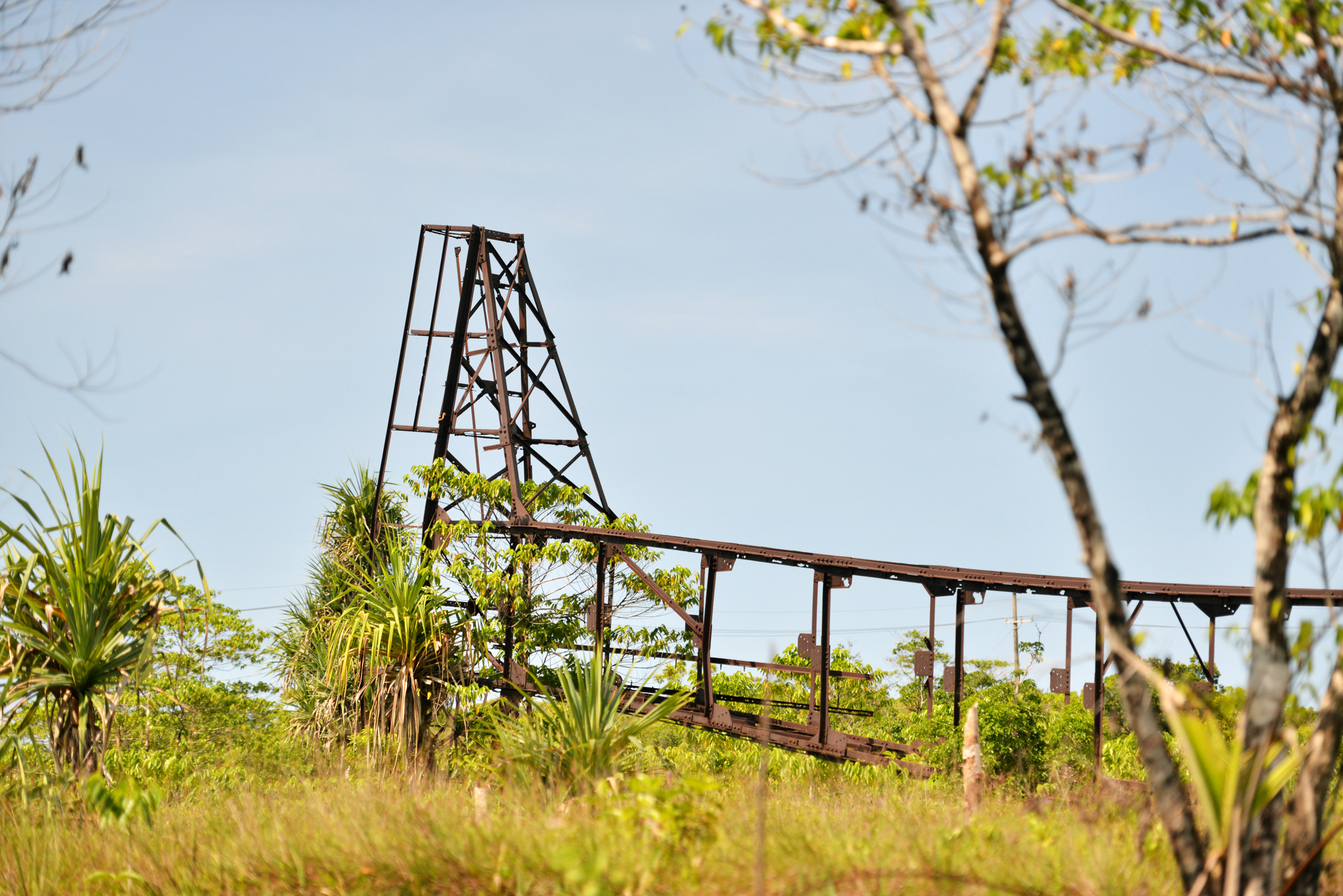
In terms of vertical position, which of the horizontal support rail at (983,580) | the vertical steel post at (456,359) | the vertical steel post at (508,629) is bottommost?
the vertical steel post at (508,629)

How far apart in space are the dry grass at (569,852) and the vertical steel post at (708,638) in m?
6.72

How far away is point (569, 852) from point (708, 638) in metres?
9.34

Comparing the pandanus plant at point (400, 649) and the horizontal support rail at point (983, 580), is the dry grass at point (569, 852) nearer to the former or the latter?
the horizontal support rail at point (983, 580)

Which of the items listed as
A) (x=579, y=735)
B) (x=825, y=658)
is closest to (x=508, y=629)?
(x=825, y=658)

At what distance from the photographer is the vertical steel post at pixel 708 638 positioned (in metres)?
13.8

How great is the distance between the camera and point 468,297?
18234 millimetres

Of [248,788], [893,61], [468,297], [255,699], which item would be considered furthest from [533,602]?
[255,699]

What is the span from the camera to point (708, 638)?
45.4 feet

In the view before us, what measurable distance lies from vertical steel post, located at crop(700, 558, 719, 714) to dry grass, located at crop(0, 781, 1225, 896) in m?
6.72

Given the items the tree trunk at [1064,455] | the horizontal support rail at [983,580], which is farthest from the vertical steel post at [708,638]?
the tree trunk at [1064,455]

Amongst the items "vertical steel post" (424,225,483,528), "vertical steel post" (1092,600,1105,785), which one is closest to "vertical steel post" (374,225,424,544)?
"vertical steel post" (424,225,483,528)

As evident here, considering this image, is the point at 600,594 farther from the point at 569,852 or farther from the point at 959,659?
the point at 569,852

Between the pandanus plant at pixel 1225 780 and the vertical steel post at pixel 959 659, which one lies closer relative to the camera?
the pandanus plant at pixel 1225 780

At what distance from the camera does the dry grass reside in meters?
4.74
